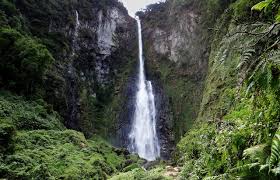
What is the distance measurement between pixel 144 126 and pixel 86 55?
33.9ft

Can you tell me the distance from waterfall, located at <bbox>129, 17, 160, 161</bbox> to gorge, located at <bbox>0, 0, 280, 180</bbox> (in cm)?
10

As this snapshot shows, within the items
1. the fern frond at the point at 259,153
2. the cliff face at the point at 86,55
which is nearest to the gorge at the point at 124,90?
the fern frond at the point at 259,153

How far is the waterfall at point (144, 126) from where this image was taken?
27.6 m

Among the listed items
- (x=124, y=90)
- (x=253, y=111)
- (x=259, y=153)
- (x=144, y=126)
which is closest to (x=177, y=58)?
(x=124, y=90)

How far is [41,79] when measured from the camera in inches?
870

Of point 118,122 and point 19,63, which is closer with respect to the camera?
point 19,63

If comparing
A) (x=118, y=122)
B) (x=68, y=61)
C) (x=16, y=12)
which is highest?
(x=16, y=12)

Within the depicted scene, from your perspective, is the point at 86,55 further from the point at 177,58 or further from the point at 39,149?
the point at 39,149

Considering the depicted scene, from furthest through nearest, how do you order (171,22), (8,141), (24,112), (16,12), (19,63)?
1. (171,22)
2. (16,12)
3. (19,63)
4. (24,112)
5. (8,141)

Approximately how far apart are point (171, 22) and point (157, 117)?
12.9 m

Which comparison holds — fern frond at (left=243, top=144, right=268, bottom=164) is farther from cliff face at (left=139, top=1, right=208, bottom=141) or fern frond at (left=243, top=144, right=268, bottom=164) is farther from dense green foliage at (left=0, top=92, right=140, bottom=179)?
cliff face at (left=139, top=1, right=208, bottom=141)

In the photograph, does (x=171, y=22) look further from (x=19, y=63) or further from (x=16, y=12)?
(x=19, y=63)

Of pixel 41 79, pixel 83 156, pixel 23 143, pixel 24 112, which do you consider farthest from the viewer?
pixel 41 79

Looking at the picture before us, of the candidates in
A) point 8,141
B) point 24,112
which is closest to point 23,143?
point 8,141
